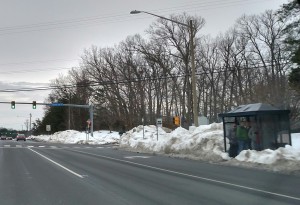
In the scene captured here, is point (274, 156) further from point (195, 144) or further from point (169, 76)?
point (169, 76)

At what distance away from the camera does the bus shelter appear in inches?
838

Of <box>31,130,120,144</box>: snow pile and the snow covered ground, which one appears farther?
<box>31,130,120,144</box>: snow pile

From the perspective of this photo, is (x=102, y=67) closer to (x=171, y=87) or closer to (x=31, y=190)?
(x=171, y=87)

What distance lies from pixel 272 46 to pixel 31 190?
6061 centimetres

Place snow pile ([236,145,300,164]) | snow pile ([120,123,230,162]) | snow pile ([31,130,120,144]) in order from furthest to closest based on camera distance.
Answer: snow pile ([31,130,120,144]), snow pile ([120,123,230,162]), snow pile ([236,145,300,164])

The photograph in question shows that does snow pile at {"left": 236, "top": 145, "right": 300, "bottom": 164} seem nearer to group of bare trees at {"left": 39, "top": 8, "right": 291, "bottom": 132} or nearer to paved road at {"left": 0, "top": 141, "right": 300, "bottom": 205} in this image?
paved road at {"left": 0, "top": 141, "right": 300, "bottom": 205}

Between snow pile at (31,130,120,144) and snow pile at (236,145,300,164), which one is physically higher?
snow pile at (31,130,120,144)

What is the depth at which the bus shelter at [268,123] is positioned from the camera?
69.9 feet

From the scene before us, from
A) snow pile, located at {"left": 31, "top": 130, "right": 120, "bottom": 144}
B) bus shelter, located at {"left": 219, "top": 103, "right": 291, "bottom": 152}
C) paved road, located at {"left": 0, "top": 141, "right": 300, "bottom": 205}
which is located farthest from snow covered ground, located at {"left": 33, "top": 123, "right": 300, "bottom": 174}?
snow pile, located at {"left": 31, "top": 130, "right": 120, "bottom": 144}

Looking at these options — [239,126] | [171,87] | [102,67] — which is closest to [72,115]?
[102,67]

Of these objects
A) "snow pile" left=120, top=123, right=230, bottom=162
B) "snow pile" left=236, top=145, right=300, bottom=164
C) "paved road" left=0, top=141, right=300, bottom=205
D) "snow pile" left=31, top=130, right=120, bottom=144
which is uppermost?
"snow pile" left=31, top=130, right=120, bottom=144

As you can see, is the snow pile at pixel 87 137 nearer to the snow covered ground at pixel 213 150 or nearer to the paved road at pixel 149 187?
the snow covered ground at pixel 213 150

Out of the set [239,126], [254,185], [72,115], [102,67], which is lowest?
[254,185]

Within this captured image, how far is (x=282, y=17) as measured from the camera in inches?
1331
